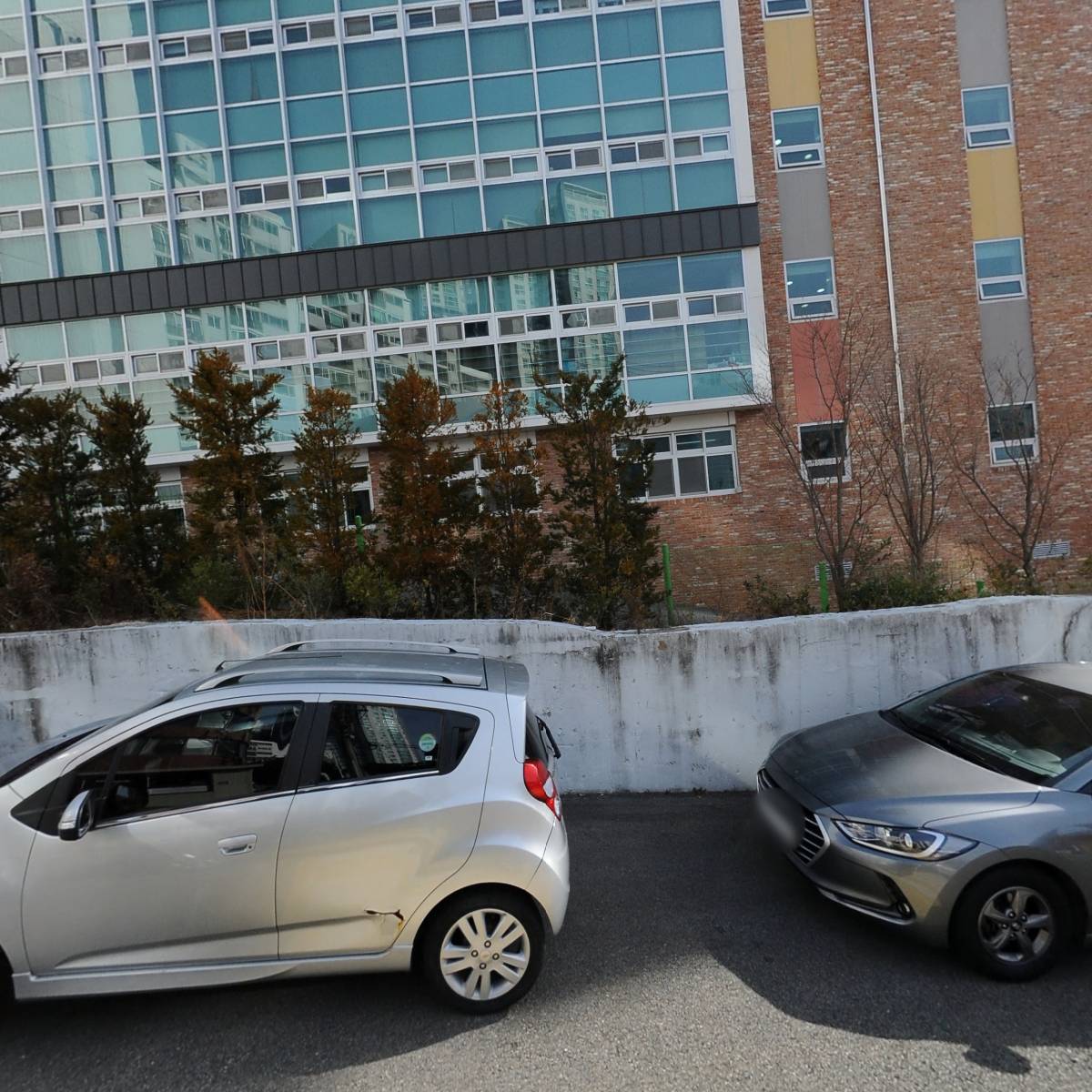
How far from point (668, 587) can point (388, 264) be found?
11.3 m

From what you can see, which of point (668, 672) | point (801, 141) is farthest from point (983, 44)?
point (668, 672)

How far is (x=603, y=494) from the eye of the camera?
33.0 ft

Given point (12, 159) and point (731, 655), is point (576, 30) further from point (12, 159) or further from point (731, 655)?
point (731, 655)

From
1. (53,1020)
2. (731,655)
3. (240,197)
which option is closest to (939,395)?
(731,655)

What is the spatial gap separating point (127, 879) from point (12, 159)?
798 inches

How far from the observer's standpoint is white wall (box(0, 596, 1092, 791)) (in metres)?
6.61

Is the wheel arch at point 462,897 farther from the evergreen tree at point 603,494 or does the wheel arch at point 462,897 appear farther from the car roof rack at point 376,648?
the evergreen tree at point 603,494

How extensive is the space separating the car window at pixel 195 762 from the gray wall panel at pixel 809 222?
17688mm

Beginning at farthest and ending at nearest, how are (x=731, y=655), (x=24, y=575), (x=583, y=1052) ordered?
(x=24, y=575) → (x=731, y=655) → (x=583, y=1052)

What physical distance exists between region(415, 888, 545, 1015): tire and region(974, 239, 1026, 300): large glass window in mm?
19021

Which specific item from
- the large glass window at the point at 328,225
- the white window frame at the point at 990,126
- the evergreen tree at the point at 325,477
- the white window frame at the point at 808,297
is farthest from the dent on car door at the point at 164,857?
the white window frame at the point at 990,126

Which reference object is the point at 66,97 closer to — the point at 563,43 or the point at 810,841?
the point at 563,43

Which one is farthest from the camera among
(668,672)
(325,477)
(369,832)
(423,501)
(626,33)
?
(626,33)

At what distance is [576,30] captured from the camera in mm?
17281
